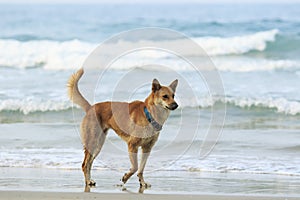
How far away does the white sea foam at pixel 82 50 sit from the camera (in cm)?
2053

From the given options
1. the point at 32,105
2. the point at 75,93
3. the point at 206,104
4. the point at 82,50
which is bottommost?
the point at 32,105

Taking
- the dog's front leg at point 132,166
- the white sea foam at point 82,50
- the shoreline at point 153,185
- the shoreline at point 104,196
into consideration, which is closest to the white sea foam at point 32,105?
the white sea foam at point 82,50

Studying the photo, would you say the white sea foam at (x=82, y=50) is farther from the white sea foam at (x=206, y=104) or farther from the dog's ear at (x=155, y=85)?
the dog's ear at (x=155, y=85)

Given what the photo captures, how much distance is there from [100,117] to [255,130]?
194 inches

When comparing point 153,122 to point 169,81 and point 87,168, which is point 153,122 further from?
point 169,81

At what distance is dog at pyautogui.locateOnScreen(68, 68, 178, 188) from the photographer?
7.79 meters

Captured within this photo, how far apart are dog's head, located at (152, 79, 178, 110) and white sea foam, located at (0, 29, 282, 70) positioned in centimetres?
1119

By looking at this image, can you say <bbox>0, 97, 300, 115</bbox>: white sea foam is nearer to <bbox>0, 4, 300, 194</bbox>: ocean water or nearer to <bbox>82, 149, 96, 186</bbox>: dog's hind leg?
<bbox>0, 4, 300, 194</bbox>: ocean water

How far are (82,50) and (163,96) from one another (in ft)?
49.7

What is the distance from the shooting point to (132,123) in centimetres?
789

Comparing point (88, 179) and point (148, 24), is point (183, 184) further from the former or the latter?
point (148, 24)

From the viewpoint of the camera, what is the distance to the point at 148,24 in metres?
27.5

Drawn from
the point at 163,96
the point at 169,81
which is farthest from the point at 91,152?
the point at 169,81

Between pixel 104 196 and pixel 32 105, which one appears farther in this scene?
pixel 32 105
